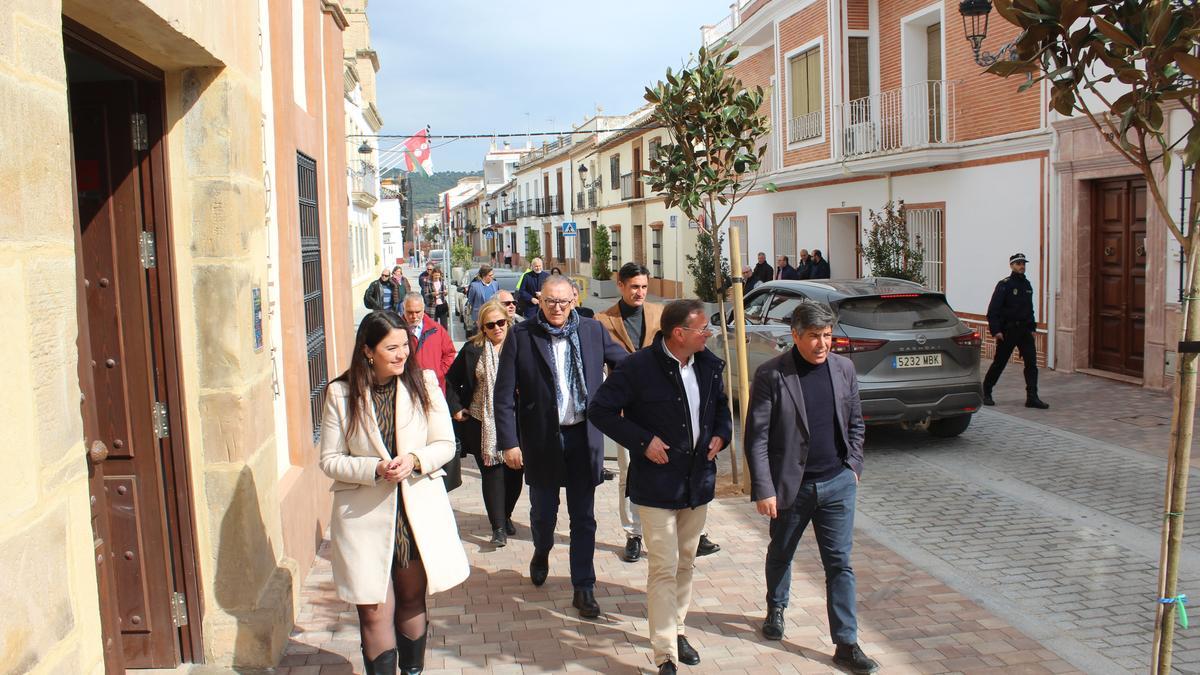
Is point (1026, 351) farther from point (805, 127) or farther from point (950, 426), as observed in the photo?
point (805, 127)

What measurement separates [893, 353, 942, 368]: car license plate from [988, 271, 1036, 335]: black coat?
2.30 metres

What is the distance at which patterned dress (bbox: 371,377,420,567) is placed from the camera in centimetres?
418

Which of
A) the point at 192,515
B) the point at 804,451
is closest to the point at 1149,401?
the point at 804,451

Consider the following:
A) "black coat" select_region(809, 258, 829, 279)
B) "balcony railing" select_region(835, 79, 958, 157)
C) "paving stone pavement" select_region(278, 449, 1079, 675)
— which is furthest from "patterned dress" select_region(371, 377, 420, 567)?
"black coat" select_region(809, 258, 829, 279)

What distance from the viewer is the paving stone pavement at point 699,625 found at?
4703 millimetres

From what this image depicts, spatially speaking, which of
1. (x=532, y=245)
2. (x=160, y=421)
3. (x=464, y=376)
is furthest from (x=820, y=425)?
(x=532, y=245)

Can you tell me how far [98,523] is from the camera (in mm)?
4109

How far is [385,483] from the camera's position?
4.16 meters

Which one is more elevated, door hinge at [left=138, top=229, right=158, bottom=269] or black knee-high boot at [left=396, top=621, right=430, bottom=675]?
door hinge at [left=138, top=229, right=158, bottom=269]

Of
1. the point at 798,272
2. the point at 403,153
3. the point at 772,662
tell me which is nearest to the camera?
the point at 772,662

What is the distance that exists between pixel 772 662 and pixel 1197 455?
5.97 m

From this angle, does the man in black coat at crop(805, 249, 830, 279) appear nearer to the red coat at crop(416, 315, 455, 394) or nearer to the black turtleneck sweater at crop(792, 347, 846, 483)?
the red coat at crop(416, 315, 455, 394)

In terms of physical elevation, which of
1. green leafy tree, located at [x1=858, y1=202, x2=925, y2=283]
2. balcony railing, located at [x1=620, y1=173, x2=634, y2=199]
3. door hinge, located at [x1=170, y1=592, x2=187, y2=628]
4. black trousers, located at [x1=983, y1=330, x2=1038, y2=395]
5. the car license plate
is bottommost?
door hinge, located at [x1=170, y1=592, x2=187, y2=628]

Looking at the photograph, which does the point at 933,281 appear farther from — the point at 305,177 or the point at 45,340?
the point at 45,340
